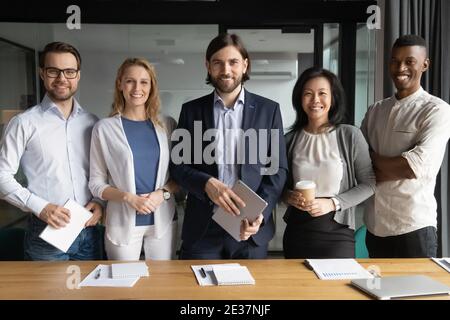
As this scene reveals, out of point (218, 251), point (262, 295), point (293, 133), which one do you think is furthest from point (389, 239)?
point (262, 295)

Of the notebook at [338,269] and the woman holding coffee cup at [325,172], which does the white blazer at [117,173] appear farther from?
the notebook at [338,269]

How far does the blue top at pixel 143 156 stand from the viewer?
232 centimetres

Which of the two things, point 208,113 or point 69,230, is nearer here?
point 69,230

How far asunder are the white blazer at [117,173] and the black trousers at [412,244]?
48.2 inches

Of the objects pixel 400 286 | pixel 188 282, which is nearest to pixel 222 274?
pixel 188 282

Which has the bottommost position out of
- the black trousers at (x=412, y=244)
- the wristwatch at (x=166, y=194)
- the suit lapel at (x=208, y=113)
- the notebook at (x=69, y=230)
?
the black trousers at (x=412, y=244)

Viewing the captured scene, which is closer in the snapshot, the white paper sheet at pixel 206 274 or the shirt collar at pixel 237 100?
the white paper sheet at pixel 206 274

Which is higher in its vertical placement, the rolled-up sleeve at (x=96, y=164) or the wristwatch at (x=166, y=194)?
the rolled-up sleeve at (x=96, y=164)

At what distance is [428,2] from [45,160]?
286 centimetres

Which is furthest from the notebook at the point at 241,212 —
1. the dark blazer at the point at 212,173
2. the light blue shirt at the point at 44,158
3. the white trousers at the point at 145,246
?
the light blue shirt at the point at 44,158

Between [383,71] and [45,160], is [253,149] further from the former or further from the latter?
[383,71]

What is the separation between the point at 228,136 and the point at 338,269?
841mm

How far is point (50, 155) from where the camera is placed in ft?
7.50

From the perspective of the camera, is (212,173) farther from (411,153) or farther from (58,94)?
(411,153)
